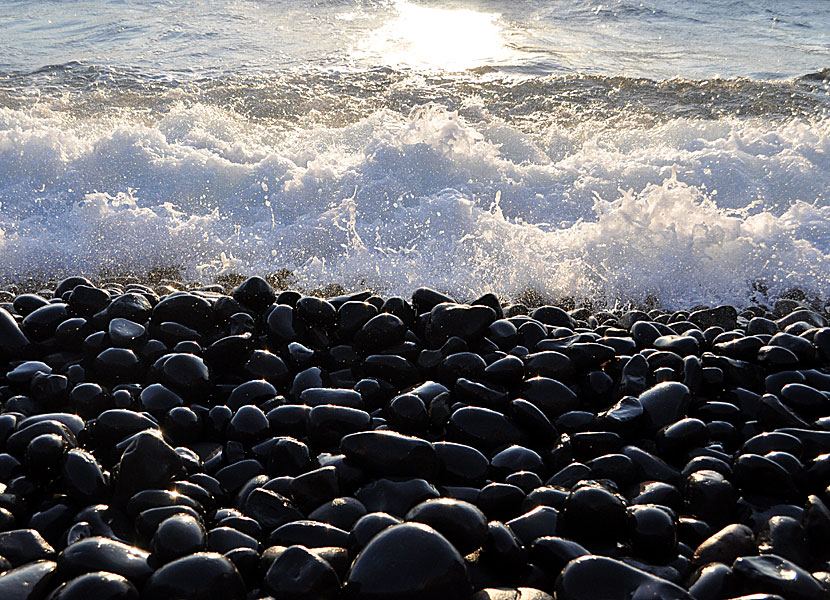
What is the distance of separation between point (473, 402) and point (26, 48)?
10024mm

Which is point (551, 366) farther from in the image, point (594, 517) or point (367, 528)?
point (367, 528)

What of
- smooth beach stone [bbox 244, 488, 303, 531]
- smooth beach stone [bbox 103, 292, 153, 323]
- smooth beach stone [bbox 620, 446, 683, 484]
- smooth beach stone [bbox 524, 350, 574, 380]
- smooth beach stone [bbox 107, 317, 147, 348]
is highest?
smooth beach stone [bbox 103, 292, 153, 323]

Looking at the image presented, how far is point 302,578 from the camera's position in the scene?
162cm

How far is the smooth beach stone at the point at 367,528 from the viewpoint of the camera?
1820 millimetres

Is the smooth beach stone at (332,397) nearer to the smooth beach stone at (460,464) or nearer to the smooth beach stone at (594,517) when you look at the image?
the smooth beach stone at (460,464)

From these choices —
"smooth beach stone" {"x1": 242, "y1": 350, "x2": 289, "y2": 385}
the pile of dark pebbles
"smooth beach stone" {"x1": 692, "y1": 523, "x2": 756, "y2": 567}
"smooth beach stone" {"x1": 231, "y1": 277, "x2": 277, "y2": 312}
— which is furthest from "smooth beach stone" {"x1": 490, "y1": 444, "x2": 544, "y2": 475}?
"smooth beach stone" {"x1": 231, "y1": 277, "x2": 277, "y2": 312}

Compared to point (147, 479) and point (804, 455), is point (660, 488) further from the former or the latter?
point (147, 479)

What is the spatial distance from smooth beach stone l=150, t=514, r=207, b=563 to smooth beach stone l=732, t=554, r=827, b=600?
1.32m

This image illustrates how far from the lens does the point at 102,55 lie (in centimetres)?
953

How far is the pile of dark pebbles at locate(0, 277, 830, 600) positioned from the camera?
5.48ft

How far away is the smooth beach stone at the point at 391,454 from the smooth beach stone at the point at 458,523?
0.32 meters

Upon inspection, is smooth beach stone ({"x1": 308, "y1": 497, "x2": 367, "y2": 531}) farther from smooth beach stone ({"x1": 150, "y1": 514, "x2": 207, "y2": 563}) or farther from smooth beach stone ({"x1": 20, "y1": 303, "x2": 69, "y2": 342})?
smooth beach stone ({"x1": 20, "y1": 303, "x2": 69, "y2": 342})

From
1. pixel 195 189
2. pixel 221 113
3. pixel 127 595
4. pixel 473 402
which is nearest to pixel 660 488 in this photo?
pixel 473 402

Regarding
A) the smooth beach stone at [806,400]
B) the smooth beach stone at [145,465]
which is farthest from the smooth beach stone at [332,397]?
the smooth beach stone at [806,400]
